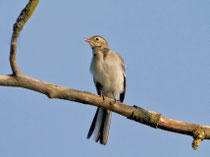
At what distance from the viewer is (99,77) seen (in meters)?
8.39

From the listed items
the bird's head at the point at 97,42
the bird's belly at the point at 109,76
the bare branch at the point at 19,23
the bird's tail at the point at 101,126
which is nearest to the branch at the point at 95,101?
the bare branch at the point at 19,23

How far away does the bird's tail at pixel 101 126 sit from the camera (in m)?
7.28

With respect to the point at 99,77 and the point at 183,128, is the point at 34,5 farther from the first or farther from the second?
the point at 99,77

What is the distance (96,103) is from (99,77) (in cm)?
266

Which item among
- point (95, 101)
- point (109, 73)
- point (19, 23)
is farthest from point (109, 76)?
point (19, 23)

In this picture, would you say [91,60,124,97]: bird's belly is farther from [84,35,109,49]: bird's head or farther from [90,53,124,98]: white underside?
[84,35,109,49]: bird's head

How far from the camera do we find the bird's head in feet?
30.6

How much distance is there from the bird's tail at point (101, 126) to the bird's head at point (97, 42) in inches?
86.4

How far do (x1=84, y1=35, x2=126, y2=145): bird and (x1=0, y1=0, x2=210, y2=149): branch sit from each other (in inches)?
61.7

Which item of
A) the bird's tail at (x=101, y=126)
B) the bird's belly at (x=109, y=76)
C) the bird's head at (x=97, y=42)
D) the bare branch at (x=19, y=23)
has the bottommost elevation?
the bird's tail at (x=101, y=126)

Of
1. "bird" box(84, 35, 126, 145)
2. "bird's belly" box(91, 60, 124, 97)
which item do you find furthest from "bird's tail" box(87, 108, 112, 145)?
"bird's belly" box(91, 60, 124, 97)

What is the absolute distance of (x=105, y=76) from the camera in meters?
8.35

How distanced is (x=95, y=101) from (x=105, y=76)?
8.70 ft

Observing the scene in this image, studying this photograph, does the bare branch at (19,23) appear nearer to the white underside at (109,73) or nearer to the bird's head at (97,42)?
the white underside at (109,73)
